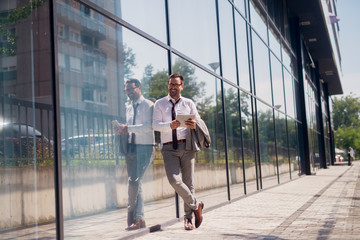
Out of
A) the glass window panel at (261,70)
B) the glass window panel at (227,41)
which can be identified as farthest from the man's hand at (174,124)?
the glass window panel at (261,70)

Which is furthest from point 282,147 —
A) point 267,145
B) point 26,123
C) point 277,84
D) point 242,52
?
point 26,123

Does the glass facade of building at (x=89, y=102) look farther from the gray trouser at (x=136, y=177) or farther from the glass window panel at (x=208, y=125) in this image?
the gray trouser at (x=136, y=177)

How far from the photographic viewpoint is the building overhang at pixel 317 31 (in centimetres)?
2002

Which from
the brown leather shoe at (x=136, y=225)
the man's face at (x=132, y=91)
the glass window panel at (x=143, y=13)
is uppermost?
the glass window panel at (x=143, y=13)

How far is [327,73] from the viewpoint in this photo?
35.1m

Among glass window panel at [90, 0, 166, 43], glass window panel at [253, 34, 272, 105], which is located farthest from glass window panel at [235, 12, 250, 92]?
glass window panel at [90, 0, 166, 43]

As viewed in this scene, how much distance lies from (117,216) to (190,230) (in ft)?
4.09

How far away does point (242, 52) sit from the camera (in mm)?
11859

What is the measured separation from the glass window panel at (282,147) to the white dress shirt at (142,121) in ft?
32.2

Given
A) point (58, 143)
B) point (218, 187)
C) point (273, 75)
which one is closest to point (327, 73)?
point (273, 75)

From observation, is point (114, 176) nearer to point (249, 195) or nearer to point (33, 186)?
point (33, 186)

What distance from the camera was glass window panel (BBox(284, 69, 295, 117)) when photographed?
1805 cm

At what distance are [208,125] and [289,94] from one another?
10.8 m

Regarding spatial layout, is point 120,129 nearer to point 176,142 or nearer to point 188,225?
point 176,142
